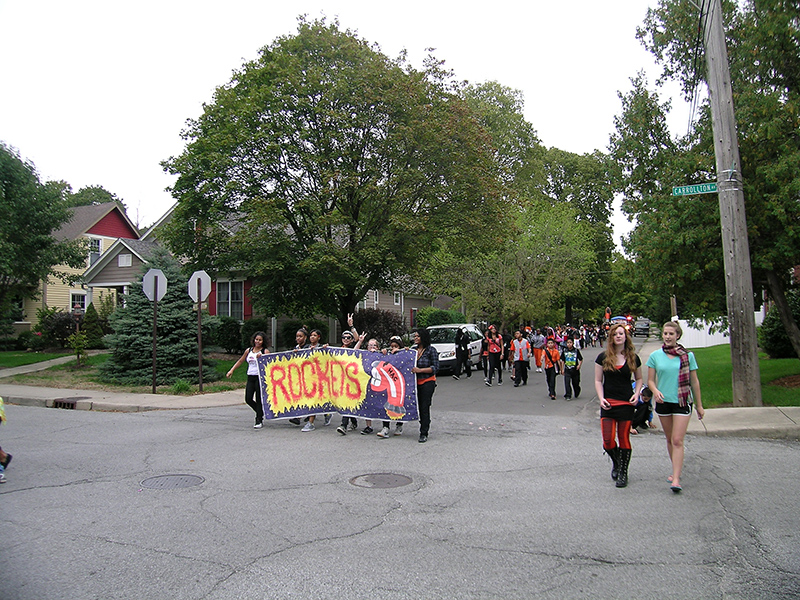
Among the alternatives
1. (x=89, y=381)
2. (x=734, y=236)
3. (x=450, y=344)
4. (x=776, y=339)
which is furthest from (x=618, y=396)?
(x=776, y=339)

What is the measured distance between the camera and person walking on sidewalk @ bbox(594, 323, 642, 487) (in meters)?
6.52

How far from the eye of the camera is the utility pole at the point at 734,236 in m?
11.0

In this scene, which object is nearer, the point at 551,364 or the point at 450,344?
the point at 551,364

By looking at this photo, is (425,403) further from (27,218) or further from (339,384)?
(27,218)

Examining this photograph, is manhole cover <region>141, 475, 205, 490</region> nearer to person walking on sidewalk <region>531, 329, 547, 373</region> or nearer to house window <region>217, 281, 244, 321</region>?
person walking on sidewalk <region>531, 329, 547, 373</region>

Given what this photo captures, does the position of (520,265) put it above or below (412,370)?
above

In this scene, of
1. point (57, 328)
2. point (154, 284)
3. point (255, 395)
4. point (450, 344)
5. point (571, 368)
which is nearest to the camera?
point (255, 395)

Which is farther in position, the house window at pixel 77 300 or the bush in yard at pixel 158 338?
the house window at pixel 77 300

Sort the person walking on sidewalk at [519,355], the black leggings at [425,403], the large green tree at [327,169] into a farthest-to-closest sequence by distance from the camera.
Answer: the large green tree at [327,169], the person walking on sidewalk at [519,355], the black leggings at [425,403]

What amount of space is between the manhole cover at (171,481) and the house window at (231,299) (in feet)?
70.7

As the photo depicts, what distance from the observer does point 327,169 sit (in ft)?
63.7

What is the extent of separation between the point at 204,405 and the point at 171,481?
723 cm

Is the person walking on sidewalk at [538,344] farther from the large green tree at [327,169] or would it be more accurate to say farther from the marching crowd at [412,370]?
the marching crowd at [412,370]

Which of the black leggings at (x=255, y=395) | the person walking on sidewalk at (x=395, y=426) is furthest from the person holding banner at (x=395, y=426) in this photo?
the black leggings at (x=255, y=395)
